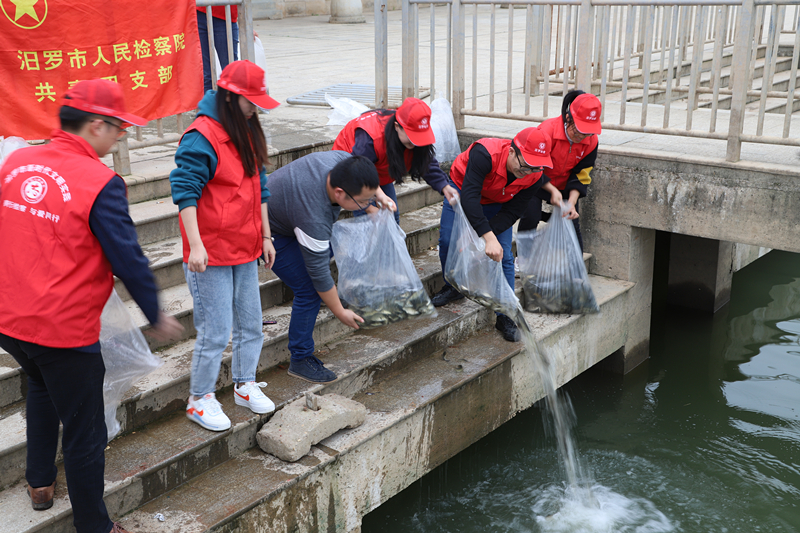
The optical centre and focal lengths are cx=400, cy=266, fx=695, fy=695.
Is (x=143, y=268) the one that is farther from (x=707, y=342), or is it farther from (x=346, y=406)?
(x=707, y=342)

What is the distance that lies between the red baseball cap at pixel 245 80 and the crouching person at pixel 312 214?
50cm

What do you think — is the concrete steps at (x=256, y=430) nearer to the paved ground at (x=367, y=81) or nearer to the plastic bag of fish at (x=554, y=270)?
the plastic bag of fish at (x=554, y=270)

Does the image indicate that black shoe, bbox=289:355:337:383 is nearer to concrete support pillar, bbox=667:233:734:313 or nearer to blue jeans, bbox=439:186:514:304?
blue jeans, bbox=439:186:514:304

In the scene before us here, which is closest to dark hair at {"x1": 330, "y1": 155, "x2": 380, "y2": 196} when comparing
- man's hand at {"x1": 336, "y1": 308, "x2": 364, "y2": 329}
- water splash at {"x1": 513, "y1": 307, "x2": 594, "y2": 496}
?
man's hand at {"x1": 336, "y1": 308, "x2": 364, "y2": 329}

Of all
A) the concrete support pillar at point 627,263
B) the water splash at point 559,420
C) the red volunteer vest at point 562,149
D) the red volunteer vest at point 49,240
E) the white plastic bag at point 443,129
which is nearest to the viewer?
the red volunteer vest at point 49,240

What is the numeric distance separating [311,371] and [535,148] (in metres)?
1.71

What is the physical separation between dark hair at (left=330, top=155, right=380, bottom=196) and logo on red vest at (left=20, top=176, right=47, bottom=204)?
50.0 inches

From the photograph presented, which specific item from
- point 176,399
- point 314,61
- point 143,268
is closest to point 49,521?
point 176,399

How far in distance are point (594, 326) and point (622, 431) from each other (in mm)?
785

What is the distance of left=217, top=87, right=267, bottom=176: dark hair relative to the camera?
287 centimetres

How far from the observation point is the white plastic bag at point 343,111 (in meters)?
6.01

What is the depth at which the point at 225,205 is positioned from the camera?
2.90 m

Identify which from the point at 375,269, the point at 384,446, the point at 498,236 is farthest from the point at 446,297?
the point at 384,446

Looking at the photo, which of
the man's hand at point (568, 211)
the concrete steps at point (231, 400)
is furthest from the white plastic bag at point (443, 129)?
the man's hand at point (568, 211)
